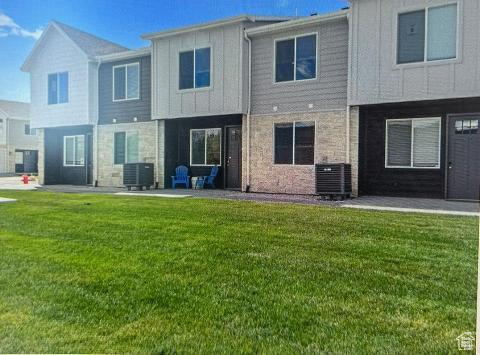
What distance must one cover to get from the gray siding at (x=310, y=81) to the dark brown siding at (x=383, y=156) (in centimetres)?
74

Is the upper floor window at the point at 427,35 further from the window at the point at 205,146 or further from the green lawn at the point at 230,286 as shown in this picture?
the window at the point at 205,146

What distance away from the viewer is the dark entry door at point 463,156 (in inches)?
160

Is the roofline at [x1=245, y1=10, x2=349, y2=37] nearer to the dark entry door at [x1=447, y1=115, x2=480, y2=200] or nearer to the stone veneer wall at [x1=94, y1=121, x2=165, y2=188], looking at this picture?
the dark entry door at [x1=447, y1=115, x2=480, y2=200]

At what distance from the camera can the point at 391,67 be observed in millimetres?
5777

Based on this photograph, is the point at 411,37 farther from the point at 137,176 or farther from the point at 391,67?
Result: the point at 137,176

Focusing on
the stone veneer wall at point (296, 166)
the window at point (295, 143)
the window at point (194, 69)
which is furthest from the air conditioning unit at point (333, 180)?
the window at point (194, 69)

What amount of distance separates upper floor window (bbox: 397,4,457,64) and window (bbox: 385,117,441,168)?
1.02m

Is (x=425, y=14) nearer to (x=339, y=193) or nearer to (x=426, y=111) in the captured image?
(x=426, y=111)

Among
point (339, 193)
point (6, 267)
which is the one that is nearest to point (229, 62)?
point (339, 193)

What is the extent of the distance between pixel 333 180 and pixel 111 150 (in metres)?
5.56

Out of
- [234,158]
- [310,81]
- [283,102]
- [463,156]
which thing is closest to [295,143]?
[283,102]

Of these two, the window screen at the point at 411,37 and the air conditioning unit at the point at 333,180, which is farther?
the air conditioning unit at the point at 333,180

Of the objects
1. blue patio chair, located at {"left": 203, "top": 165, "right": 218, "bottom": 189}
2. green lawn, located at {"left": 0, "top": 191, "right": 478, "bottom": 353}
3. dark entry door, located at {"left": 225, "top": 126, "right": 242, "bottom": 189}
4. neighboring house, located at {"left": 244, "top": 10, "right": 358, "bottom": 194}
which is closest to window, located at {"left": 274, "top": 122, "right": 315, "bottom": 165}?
neighboring house, located at {"left": 244, "top": 10, "right": 358, "bottom": 194}

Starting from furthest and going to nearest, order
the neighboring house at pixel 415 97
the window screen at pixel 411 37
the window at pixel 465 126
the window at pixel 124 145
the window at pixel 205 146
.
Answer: the window at pixel 124 145, the window at pixel 205 146, the window screen at pixel 411 37, the window at pixel 465 126, the neighboring house at pixel 415 97
